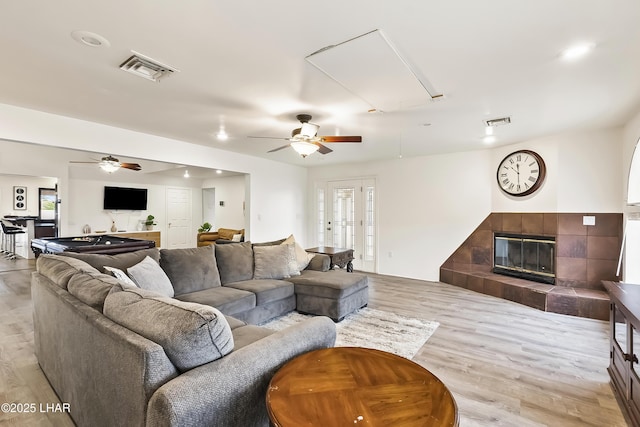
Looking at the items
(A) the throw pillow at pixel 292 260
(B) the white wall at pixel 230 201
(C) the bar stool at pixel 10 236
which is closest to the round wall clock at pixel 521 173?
(A) the throw pillow at pixel 292 260

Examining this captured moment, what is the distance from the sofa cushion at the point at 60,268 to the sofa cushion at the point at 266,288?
1.55 metres

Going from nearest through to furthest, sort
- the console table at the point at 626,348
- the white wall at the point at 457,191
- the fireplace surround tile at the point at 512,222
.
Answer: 1. the console table at the point at 626,348
2. the white wall at the point at 457,191
3. the fireplace surround tile at the point at 512,222

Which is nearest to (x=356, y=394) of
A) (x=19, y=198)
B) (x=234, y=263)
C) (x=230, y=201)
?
(x=234, y=263)

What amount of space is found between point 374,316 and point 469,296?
6.19 ft

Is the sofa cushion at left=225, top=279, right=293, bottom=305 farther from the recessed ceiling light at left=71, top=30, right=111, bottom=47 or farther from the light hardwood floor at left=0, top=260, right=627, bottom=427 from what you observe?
the recessed ceiling light at left=71, top=30, right=111, bottom=47

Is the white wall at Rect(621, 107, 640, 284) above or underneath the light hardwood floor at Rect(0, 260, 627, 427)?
above

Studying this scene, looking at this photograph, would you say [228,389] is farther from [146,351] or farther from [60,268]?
[60,268]

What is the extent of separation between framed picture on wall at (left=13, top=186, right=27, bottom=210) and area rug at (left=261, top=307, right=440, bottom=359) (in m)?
9.95

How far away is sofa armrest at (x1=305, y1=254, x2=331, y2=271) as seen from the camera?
4.38 m

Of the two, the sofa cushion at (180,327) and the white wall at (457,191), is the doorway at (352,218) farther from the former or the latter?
Result: the sofa cushion at (180,327)

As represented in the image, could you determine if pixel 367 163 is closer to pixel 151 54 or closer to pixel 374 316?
pixel 374 316

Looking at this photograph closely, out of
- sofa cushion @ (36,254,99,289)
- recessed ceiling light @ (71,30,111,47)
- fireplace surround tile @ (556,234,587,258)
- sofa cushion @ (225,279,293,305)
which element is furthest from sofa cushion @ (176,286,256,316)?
fireplace surround tile @ (556,234,587,258)

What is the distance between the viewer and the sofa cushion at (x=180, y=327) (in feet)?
4.06

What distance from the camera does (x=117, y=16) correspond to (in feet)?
5.79
